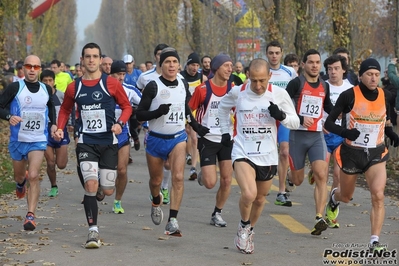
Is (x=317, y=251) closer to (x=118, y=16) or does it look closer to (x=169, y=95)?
(x=169, y=95)

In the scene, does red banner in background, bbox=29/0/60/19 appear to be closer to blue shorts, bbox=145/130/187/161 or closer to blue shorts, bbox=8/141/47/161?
blue shorts, bbox=8/141/47/161

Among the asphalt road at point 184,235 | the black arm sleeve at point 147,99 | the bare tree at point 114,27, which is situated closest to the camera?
the asphalt road at point 184,235

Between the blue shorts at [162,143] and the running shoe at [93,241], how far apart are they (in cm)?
150

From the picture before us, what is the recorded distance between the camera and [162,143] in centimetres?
1029

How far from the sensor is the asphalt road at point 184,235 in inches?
338

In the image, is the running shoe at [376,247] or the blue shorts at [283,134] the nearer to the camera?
the running shoe at [376,247]

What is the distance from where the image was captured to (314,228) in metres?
9.92

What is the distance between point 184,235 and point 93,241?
1304 mm

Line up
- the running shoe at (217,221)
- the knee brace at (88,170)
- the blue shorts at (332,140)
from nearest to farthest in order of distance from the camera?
the knee brace at (88,170)
the running shoe at (217,221)
the blue shorts at (332,140)

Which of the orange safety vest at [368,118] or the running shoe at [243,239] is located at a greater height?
the orange safety vest at [368,118]

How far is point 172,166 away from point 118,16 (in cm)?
10632

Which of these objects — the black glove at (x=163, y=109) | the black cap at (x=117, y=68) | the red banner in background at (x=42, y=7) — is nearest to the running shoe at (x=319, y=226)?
the black glove at (x=163, y=109)

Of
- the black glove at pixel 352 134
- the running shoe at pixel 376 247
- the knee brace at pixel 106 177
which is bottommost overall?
the running shoe at pixel 376 247

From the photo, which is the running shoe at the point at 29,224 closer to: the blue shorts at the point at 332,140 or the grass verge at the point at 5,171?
the grass verge at the point at 5,171
